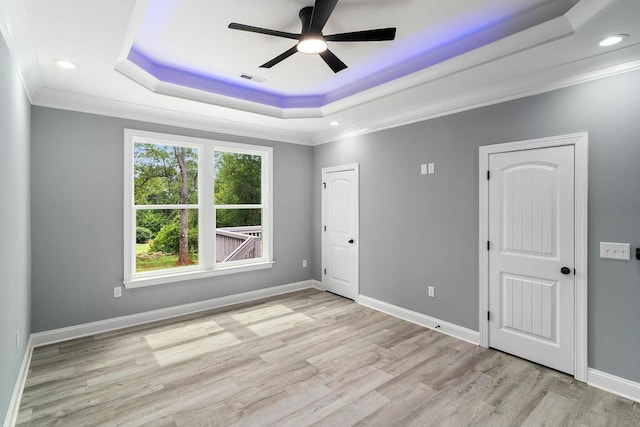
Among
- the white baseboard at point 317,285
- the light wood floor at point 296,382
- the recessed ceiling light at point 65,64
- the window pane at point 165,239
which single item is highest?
the recessed ceiling light at point 65,64

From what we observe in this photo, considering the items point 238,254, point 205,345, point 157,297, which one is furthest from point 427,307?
point 157,297

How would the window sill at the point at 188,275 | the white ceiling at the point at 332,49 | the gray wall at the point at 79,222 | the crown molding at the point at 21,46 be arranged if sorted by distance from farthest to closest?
the window sill at the point at 188,275, the gray wall at the point at 79,222, the white ceiling at the point at 332,49, the crown molding at the point at 21,46

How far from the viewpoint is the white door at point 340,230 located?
4.70m

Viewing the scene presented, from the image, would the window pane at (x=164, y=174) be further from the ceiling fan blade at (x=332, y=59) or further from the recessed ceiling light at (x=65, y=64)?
the ceiling fan blade at (x=332, y=59)

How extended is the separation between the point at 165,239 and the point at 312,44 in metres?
3.13

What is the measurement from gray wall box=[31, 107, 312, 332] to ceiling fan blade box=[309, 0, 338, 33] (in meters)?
2.68

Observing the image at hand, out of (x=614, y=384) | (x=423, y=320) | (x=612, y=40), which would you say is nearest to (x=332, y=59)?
(x=612, y=40)

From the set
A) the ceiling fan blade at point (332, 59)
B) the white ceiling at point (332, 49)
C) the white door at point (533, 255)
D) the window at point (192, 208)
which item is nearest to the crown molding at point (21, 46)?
the white ceiling at point (332, 49)

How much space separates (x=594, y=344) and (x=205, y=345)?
3.52 metres

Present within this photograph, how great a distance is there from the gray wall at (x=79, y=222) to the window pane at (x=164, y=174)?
0.79ft

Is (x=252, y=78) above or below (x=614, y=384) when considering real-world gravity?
above

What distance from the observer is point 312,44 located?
7.59 feet

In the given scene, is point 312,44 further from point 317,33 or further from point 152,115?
point 152,115

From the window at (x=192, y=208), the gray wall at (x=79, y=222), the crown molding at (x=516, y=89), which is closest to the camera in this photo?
the crown molding at (x=516, y=89)
